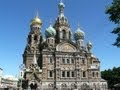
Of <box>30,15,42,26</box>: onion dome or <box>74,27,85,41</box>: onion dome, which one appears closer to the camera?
<box>74,27,85,41</box>: onion dome

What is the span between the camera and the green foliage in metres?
81.9

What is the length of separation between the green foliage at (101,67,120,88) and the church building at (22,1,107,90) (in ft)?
51.2

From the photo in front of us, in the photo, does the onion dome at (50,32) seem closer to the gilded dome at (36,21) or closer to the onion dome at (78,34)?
Result: the gilded dome at (36,21)

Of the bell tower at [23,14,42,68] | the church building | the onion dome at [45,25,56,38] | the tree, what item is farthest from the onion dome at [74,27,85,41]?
the tree

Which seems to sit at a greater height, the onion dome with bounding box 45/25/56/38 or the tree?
the onion dome with bounding box 45/25/56/38

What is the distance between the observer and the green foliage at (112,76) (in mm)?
81875

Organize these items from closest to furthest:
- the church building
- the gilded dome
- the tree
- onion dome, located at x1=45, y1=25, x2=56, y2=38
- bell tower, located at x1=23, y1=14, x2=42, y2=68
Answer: the tree < the church building < bell tower, located at x1=23, y1=14, x2=42, y2=68 < onion dome, located at x1=45, y1=25, x2=56, y2=38 < the gilded dome

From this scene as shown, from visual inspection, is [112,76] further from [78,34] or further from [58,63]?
[58,63]

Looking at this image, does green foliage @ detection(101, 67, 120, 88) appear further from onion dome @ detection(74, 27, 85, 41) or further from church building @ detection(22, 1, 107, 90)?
onion dome @ detection(74, 27, 85, 41)

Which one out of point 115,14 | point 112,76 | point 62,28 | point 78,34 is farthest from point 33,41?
point 115,14

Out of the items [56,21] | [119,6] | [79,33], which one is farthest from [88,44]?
[119,6]

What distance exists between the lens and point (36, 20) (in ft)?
232

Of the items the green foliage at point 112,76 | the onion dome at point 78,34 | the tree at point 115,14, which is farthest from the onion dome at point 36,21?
the tree at point 115,14

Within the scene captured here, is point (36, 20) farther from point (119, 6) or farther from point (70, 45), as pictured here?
point (119, 6)
